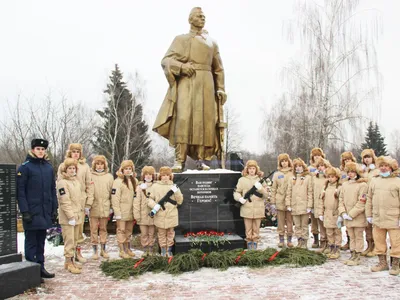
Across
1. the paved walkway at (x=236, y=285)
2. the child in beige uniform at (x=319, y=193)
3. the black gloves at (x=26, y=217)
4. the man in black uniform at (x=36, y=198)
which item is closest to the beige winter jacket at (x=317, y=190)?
the child in beige uniform at (x=319, y=193)

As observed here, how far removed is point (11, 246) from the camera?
5.28 metres

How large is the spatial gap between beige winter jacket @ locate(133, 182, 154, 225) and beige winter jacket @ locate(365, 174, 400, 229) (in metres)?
3.66

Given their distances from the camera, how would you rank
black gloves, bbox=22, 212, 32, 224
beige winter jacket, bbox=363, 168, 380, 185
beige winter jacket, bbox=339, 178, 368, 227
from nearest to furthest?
black gloves, bbox=22, 212, 32, 224, beige winter jacket, bbox=339, 178, 368, 227, beige winter jacket, bbox=363, 168, 380, 185

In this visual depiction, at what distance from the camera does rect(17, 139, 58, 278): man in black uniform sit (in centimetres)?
540

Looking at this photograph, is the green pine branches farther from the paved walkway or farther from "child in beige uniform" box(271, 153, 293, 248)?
"child in beige uniform" box(271, 153, 293, 248)

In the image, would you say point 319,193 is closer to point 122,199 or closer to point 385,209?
point 385,209

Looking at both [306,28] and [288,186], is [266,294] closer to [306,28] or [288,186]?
[288,186]

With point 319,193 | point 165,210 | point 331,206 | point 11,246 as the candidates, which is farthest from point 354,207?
point 11,246

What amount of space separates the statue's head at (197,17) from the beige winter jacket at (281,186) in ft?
10.9

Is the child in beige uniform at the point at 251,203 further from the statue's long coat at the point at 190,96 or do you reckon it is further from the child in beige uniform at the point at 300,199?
the statue's long coat at the point at 190,96

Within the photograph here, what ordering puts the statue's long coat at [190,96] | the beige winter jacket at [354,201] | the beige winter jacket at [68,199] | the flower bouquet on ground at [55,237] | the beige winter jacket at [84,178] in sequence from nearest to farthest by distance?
the beige winter jacket at [68,199] → the beige winter jacket at [354,201] → the beige winter jacket at [84,178] → the statue's long coat at [190,96] → the flower bouquet on ground at [55,237]

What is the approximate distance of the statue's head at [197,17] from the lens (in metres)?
7.70

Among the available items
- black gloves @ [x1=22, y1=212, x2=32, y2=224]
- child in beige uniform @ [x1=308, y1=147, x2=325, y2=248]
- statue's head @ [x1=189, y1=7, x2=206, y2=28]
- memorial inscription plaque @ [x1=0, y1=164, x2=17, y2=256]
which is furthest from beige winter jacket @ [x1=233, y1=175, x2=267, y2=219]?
memorial inscription plaque @ [x1=0, y1=164, x2=17, y2=256]

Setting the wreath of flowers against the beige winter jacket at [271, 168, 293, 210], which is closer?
the wreath of flowers
